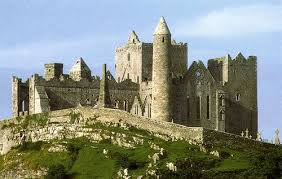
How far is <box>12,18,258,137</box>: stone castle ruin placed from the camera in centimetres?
13400

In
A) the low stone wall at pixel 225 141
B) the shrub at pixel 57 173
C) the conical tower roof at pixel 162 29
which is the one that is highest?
the conical tower roof at pixel 162 29

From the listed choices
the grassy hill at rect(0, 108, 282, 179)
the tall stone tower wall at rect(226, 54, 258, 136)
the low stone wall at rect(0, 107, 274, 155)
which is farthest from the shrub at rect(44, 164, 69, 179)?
the tall stone tower wall at rect(226, 54, 258, 136)

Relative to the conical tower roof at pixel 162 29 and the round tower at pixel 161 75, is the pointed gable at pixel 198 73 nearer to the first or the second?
the round tower at pixel 161 75

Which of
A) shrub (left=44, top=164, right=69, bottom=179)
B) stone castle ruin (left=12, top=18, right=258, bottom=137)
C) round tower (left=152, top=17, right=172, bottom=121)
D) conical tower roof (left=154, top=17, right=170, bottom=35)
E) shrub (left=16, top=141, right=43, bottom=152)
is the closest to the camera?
shrub (left=44, top=164, right=69, bottom=179)

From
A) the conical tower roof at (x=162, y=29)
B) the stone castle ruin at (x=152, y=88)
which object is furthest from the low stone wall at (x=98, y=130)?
the conical tower roof at (x=162, y=29)

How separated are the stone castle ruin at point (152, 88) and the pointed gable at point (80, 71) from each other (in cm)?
11

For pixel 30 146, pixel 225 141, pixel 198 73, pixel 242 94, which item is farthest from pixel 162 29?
pixel 225 141

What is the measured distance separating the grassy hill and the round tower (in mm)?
6270

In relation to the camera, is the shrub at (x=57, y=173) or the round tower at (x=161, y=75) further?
the round tower at (x=161, y=75)

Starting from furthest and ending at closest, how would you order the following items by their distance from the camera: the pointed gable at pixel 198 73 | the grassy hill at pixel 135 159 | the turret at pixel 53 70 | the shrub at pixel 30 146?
the turret at pixel 53 70 < the pointed gable at pixel 198 73 < the shrub at pixel 30 146 < the grassy hill at pixel 135 159

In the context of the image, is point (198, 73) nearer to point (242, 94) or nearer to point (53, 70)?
point (242, 94)

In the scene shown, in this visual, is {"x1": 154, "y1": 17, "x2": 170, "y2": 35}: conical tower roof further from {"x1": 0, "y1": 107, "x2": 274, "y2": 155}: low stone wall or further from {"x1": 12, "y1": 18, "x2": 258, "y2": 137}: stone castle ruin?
{"x1": 0, "y1": 107, "x2": 274, "y2": 155}: low stone wall

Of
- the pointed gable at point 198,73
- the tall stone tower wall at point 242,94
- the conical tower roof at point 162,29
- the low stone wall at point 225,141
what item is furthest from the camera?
the tall stone tower wall at point 242,94

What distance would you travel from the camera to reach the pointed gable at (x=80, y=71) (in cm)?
14200
